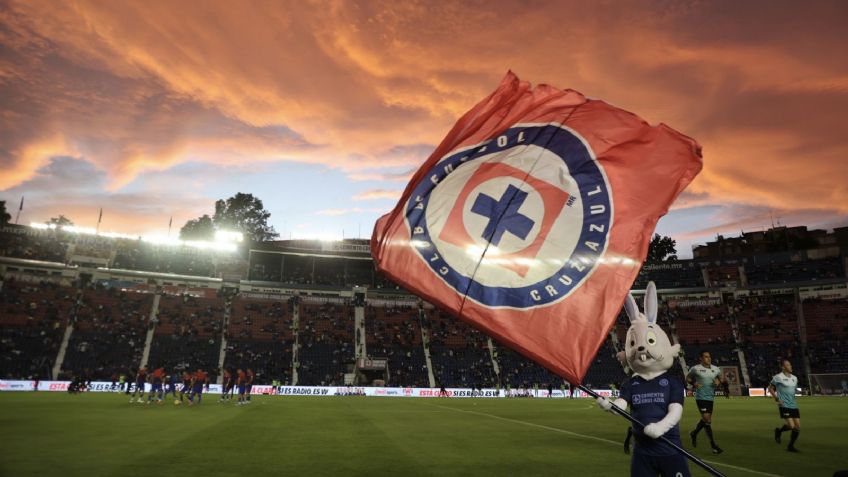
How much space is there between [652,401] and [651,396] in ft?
0.18

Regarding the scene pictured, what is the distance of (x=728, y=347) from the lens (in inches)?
2025

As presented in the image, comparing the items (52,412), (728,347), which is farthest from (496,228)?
(728,347)

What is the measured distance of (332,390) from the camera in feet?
139

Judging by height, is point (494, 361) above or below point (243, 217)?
below

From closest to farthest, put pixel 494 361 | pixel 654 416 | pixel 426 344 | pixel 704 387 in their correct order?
pixel 654 416 < pixel 704 387 < pixel 494 361 < pixel 426 344

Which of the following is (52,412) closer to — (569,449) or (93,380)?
(569,449)

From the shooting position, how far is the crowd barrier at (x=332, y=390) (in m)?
37.8

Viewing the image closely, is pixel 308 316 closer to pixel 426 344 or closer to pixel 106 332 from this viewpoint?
pixel 426 344

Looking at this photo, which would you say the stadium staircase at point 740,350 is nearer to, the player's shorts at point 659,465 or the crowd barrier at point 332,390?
the crowd barrier at point 332,390

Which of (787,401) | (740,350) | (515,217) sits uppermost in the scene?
(515,217)

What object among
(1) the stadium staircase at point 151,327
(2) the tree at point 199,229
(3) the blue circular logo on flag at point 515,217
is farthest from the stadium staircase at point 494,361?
(2) the tree at point 199,229

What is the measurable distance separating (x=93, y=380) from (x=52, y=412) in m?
24.7

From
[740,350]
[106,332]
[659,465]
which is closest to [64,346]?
[106,332]

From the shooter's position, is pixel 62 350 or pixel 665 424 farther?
pixel 62 350
